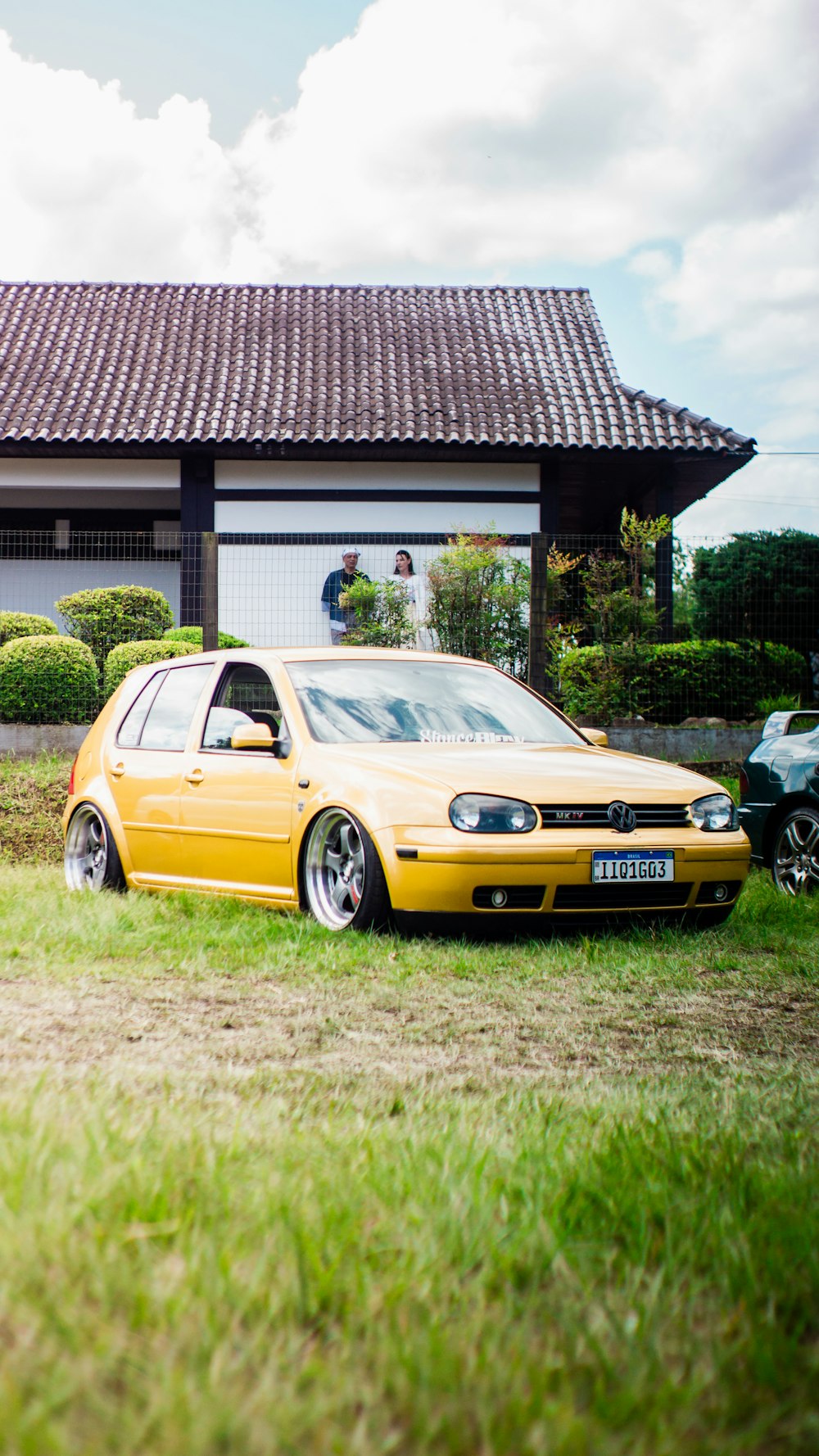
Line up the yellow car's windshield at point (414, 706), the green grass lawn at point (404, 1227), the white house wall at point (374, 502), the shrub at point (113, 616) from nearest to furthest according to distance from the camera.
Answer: the green grass lawn at point (404, 1227) → the yellow car's windshield at point (414, 706) → the shrub at point (113, 616) → the white house wall at point (374, 502)

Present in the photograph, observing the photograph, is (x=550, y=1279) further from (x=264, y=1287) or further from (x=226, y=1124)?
(x=226, y=1124)

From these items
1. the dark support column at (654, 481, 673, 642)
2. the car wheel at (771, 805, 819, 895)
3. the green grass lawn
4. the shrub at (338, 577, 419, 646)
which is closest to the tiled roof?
the dark support column at (654, 481, 673, 642)

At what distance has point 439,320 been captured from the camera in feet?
74.4

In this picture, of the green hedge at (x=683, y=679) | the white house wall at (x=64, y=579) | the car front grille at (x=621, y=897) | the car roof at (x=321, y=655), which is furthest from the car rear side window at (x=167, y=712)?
the white house wall at (x=64, y=579)

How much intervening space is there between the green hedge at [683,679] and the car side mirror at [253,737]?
7417mm

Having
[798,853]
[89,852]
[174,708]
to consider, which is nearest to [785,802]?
[798,853]

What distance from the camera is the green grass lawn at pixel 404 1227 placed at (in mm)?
1607

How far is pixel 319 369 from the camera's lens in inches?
822

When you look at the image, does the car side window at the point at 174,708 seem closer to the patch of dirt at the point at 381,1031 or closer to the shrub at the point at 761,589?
the patch of dirt at the point at 381,1031

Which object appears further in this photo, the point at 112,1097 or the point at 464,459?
the point at 464,459

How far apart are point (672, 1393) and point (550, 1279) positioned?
0.38m

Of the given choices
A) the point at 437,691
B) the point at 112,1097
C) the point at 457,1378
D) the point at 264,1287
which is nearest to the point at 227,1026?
the point at 112,1097

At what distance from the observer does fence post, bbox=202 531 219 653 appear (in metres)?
13.3

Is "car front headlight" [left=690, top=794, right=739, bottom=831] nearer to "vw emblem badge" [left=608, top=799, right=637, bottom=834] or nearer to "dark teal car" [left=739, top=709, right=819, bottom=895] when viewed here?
"vw emblem badge" [left=608, top=799, right=637, bottom=834]
